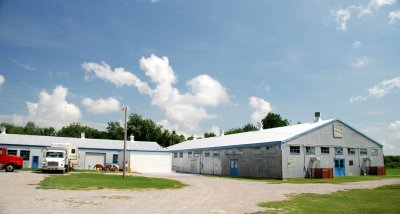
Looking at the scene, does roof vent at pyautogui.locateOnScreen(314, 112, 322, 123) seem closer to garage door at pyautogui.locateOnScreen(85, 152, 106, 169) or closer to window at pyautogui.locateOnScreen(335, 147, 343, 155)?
window at pyautogui.locateOnScreen(335, 147, 343, 155)

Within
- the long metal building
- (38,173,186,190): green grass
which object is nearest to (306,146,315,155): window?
the long metal building

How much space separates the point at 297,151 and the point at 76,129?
3891 inches

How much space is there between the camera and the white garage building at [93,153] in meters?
55.4

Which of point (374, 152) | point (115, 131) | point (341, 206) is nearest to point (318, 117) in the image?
point (374, 152)

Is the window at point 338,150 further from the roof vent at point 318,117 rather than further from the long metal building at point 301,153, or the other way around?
the roof vent at point 318,117

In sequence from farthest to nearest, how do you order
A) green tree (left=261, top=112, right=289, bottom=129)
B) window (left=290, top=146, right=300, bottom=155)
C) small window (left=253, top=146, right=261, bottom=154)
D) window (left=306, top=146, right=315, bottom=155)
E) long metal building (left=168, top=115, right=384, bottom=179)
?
1. green tree (left=261, top=112, right=289, bottom=129)
2. small window (left=253, top=146, right=261, bottom=154)
3. window (left=306, top=146, right=315, bottom=155)
4. window (left=290, top=146, right=300, bottom=155)
5. long metal building (left=168, top=115, right=384, bottom=179)

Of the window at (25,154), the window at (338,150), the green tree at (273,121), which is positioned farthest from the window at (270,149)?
the green tree at (273,121)

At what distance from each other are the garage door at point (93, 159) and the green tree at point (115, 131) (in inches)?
1670

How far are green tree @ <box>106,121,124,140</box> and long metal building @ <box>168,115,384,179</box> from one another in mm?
59349

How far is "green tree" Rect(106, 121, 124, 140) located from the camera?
106 metres

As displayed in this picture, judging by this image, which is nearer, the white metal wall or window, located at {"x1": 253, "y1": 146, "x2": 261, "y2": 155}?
window, located at {"x1": 253, "y1": 146, "x2": 261, "y2": 155}

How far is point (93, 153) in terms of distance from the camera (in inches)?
2448

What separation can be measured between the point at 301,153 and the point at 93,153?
129ft

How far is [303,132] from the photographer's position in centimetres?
4066
